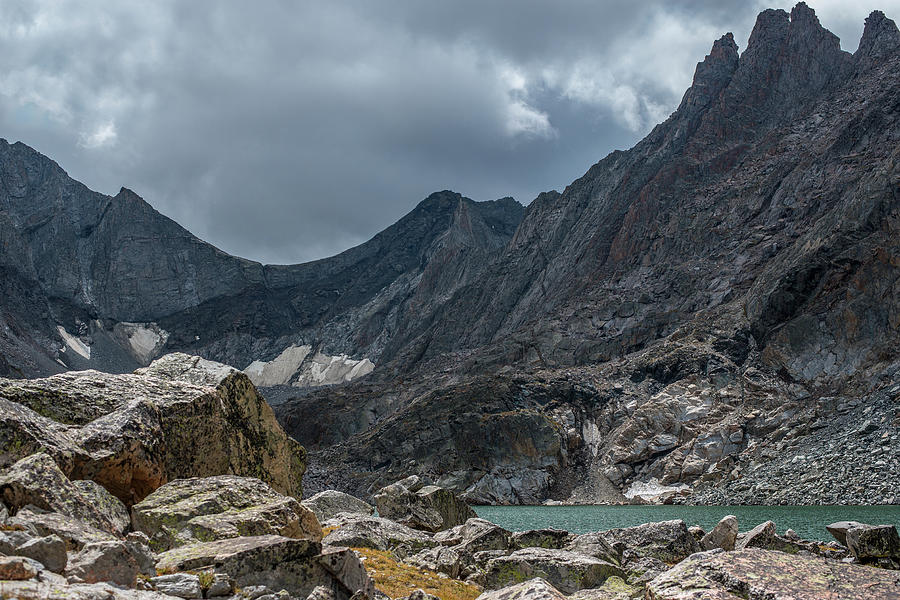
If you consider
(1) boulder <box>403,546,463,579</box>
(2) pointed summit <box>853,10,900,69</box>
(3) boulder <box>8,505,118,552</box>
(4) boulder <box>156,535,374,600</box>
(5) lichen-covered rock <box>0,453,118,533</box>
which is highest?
(2) pointed summit <box>853,10,900,69</box>

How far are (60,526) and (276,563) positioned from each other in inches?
127

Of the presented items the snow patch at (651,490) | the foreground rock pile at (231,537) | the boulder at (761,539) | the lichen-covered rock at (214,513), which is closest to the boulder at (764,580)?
the foreground rock pile at (231,537)

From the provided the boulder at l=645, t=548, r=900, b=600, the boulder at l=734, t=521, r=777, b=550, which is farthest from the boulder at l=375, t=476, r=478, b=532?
the boulder at l=645, t=548, r=900, b=600

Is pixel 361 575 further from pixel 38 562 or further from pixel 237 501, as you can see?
pixel 38 562

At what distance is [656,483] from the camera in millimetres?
95688

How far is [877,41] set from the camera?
630 ft

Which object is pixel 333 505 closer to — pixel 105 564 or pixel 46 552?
pixel 105 564

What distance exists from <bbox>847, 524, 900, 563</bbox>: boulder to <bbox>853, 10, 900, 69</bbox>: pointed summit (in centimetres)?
21109

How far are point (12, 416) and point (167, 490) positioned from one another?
3.29 meters

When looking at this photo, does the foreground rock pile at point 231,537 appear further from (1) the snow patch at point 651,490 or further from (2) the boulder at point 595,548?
(1) the snow patch at point 651,490

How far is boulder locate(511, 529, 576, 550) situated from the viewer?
77.8 feet

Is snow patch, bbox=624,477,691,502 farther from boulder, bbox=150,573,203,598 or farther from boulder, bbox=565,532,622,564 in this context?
boulder, bbox=150,573,203,598

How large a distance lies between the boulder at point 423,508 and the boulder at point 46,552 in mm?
27079

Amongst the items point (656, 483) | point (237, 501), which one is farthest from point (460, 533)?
point (656, 483)
